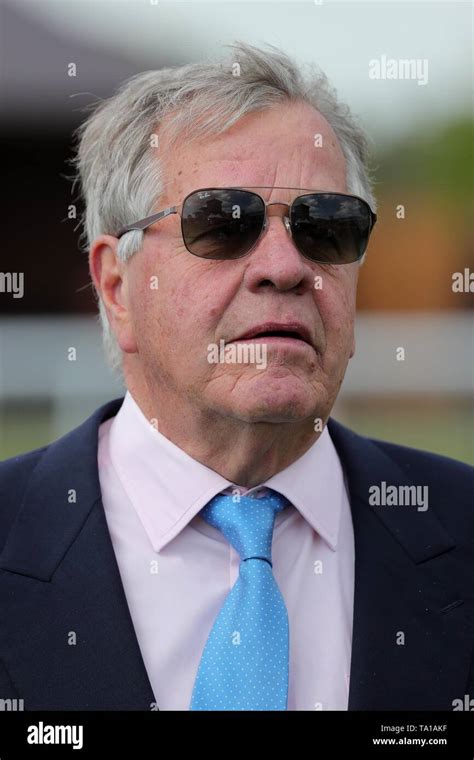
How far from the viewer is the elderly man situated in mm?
2266

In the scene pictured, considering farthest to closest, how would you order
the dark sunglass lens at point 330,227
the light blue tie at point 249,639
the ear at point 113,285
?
the ear at point 113,285
the dark sunglass lens at point 330,227
the light blue tie at point 249,639

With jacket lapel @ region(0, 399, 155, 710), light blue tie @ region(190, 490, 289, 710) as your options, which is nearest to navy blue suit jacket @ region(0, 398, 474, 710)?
jacket lapel @ region(0, 399, 155, 710)

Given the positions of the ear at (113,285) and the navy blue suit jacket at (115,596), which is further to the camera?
the ear at (113,285)

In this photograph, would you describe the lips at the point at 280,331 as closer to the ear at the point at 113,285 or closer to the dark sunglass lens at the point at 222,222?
the dark sunglass lens at the point at 222,222

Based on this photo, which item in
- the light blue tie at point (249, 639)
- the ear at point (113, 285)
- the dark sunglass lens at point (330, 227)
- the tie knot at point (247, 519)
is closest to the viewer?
the light blue tie at point (249, 639)

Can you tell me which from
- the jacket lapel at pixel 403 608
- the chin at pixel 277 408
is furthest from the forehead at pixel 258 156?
the jacket lapel at pixel 403 608

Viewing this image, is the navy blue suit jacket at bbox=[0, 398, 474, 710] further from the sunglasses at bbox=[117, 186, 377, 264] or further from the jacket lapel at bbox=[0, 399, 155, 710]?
the sunglasses at bbox=[117, 186, 377, 264]

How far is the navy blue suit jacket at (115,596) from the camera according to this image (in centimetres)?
223

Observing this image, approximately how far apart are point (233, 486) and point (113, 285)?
0.70 metres

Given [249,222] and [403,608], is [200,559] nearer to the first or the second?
[403,608]

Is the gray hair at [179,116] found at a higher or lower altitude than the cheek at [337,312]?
higher

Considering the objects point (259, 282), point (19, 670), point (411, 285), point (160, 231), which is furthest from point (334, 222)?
point (411, 285)

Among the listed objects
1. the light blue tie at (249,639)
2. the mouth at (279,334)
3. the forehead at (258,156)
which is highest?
the forehead at (258,156)

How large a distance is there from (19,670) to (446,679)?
3.31 ft
